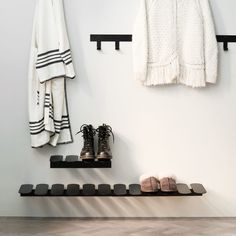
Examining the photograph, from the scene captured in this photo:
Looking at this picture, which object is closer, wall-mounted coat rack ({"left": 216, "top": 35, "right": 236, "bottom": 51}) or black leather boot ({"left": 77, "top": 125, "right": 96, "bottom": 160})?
black leather boot ({"left": 77, "top": 125, "right": 96, "bottom": 160})

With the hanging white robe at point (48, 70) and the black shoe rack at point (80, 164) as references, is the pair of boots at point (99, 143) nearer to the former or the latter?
the black shoe rack at point (80, 164)

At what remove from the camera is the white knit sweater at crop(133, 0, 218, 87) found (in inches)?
112

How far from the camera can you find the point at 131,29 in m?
2.91

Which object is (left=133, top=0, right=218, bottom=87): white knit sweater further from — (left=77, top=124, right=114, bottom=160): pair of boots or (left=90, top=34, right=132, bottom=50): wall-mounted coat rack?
(left=77, top=124, right=114, bottom=160): pair of boots

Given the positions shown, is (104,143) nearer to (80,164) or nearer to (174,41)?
(80,164)

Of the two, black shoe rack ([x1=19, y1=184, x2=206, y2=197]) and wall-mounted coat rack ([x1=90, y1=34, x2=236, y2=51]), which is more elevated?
wall-mounted coat rack ([x1=90, y1=34, x2=236, y2=51])

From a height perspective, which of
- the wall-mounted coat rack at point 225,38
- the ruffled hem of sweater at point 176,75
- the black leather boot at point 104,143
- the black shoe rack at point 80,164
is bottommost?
the black shoe rack at point 80,164

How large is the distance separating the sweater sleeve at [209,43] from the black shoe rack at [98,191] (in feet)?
2.45

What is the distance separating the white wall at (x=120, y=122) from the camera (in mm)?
2912

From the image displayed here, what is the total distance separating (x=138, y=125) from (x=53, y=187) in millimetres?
709

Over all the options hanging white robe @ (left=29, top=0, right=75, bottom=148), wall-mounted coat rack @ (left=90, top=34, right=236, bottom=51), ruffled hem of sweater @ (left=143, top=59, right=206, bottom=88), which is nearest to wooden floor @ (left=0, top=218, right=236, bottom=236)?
hanging white robe @ (left=29, top=0, right=75, bottom=148)

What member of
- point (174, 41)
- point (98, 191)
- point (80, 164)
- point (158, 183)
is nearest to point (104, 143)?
point (80, 164)

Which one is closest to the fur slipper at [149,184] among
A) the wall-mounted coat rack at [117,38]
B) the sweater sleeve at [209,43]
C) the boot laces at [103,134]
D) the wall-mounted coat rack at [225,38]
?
the boot laces at [103,134]

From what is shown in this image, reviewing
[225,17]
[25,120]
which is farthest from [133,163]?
[225,17]
